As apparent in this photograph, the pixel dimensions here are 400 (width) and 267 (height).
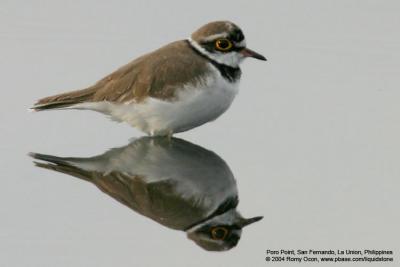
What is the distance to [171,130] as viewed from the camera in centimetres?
912

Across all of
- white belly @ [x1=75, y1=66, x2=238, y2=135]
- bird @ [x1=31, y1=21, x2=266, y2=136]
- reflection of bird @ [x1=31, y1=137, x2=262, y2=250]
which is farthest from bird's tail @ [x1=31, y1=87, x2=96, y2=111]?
reflection of bird @ [x1=31, y1=137, x2=262, y2=250]

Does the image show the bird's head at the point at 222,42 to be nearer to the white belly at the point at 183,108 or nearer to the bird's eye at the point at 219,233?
the white belly at the point at 183,108

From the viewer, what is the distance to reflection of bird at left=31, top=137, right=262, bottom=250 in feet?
23.7

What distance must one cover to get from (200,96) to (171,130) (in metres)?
0.51

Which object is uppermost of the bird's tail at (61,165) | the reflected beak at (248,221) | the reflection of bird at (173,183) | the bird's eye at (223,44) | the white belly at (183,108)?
the bird's eye at (223,44)

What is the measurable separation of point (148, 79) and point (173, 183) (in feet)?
5.16

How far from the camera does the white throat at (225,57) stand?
9.24 metres

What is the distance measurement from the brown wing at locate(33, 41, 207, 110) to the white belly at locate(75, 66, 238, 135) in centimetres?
8

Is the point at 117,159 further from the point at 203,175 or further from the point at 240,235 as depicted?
the point at 240,235

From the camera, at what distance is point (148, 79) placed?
29.9ft

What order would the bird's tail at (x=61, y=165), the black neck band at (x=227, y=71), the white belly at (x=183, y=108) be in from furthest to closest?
1. the black neck band at (x=227, y=71)
2. the white belly at (x=183, y=108)
3. the bird's tail at (x=61, y=165)

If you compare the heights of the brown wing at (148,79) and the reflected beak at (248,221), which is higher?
the brown wing at (148,79)

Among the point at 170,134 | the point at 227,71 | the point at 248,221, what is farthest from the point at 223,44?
the point at 248,221

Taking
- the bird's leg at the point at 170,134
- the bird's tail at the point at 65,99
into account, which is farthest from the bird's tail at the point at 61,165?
the bird's leg at the point at 170,134
